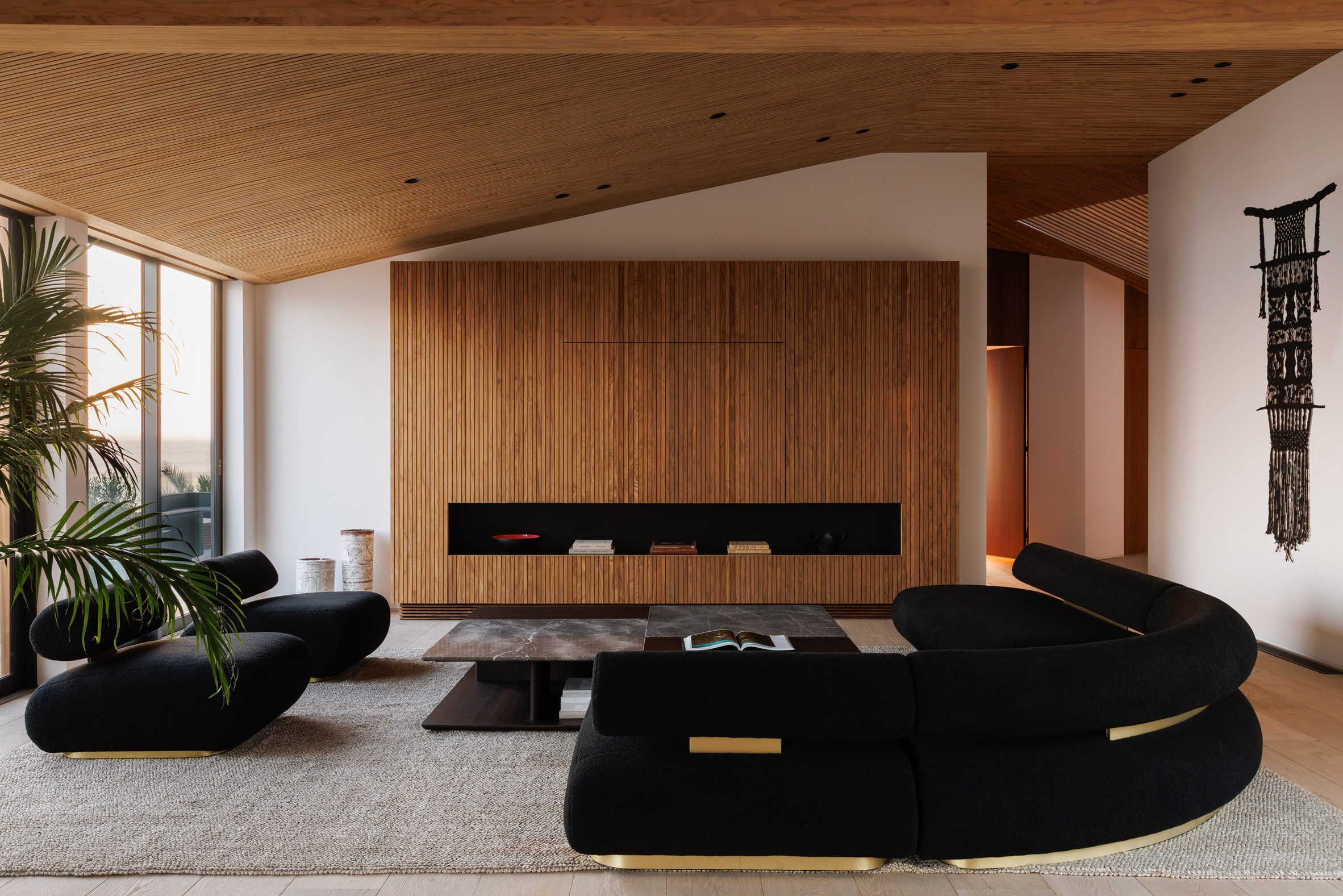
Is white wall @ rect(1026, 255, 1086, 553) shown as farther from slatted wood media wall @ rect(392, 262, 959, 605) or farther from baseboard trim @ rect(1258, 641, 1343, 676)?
baseboard trim @ rect(1258, 641, 1343, 676)

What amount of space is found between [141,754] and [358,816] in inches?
44.9

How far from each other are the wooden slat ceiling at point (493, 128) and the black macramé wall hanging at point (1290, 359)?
31.4 inches

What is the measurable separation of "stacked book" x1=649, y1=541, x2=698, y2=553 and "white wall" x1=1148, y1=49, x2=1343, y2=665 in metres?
3.18

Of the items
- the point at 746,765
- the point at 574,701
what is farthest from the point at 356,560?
the point at 746,765

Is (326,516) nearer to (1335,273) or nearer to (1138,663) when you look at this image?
(1138,663)

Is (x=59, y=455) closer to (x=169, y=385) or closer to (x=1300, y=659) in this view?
(x=169, y=385)

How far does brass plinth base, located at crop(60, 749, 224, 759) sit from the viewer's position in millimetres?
3244

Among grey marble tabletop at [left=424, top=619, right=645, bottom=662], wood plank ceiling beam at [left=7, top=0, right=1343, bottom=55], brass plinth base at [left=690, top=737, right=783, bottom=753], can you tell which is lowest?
grey marble tabletop at [left=424, top=619, right=645, bottom=662]

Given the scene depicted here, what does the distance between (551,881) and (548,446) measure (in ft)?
12.2

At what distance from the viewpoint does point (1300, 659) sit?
15.1 ft

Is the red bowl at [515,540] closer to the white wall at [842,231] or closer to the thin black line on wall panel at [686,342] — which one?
the white wall at [842,231]

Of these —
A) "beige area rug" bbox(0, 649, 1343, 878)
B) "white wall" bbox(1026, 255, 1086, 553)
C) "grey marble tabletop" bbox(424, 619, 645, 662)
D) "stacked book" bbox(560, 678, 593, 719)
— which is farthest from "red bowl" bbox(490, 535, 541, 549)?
"white wall" bbox(1026, 255, 1086, 553)

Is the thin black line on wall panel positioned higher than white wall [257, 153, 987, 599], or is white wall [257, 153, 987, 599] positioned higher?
white wall [257, 153, 987, 599]

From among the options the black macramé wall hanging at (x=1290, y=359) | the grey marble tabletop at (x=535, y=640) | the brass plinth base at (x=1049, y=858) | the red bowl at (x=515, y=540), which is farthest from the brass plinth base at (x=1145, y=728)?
the red bowl at (x=515, y=540)
